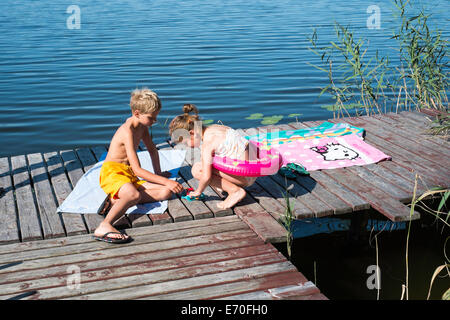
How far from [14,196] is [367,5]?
1920cm

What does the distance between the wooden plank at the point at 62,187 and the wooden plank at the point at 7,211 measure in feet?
1.23

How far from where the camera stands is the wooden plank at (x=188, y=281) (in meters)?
3.23

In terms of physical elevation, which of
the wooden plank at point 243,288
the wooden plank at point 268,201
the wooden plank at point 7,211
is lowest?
the wooden plank at point 243,288

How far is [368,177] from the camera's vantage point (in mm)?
5074

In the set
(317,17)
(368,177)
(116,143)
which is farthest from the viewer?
(317,17)

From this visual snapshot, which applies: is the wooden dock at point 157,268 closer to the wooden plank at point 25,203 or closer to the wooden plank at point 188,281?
the wooden plank at point 188,281

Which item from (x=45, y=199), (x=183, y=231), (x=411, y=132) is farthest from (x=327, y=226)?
(x=45, y=199)

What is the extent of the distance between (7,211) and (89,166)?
1.23 metres

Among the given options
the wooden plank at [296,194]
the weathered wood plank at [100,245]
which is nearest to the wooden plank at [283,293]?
the weathered wood plank at [100,245]

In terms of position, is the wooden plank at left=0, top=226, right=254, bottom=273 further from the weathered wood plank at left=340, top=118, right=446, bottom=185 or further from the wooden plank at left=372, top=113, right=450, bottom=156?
the wooden plank at left=372, top=113, right=450, bottom=156

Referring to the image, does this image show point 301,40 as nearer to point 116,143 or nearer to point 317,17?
point 317,17

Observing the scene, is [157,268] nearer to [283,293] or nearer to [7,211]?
[283,293]

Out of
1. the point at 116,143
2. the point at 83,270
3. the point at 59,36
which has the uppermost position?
the point at 59,36

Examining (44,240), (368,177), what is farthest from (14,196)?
(368,177)
